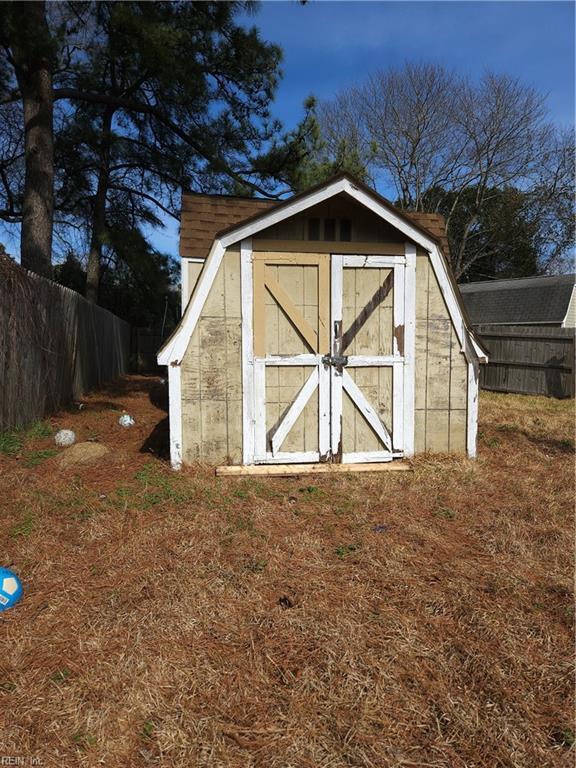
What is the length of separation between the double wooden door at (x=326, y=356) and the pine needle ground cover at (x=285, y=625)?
77 centimetres

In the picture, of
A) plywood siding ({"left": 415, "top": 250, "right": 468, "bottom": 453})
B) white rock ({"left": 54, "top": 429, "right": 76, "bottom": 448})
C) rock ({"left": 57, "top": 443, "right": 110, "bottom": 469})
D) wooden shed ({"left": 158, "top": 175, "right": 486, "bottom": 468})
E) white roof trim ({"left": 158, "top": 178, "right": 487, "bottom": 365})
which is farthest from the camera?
white rock ({"left": 54, "top": 429, "right": 76, "bottom": 448})

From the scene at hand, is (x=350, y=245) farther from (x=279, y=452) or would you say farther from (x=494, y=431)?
(x=494, y=431)

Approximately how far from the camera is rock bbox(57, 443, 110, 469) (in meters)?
5.25

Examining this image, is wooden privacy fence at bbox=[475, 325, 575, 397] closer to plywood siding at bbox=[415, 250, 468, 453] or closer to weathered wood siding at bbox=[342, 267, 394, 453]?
plywood siding at bbox=[415, 250, 468, 453]

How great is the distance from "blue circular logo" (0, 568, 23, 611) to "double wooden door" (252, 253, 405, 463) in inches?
110

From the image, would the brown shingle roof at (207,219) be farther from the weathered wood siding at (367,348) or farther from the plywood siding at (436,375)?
the weathered wood siding at (367,348)

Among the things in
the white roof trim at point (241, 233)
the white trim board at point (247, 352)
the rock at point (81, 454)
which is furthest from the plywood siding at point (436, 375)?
the rock at point (81, 454)

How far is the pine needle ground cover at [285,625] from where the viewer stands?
1.83 m

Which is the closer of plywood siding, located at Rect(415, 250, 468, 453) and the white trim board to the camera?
the white trim board

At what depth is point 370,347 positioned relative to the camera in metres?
5.38

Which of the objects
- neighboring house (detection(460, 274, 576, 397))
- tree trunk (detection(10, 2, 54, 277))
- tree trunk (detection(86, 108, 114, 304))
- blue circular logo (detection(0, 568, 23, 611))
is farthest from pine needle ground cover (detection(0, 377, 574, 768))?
tree trunk (detection(86, 108, 114, 304))

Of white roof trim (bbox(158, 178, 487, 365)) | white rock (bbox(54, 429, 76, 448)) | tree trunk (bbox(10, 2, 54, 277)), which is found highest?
tree trunk (bbox(10, 2, 54, 277))

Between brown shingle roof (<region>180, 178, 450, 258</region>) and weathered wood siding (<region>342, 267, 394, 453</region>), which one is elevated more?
brown shingle roof (<region>180, 178, 450, 258</region>)

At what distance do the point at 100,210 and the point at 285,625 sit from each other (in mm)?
13165
